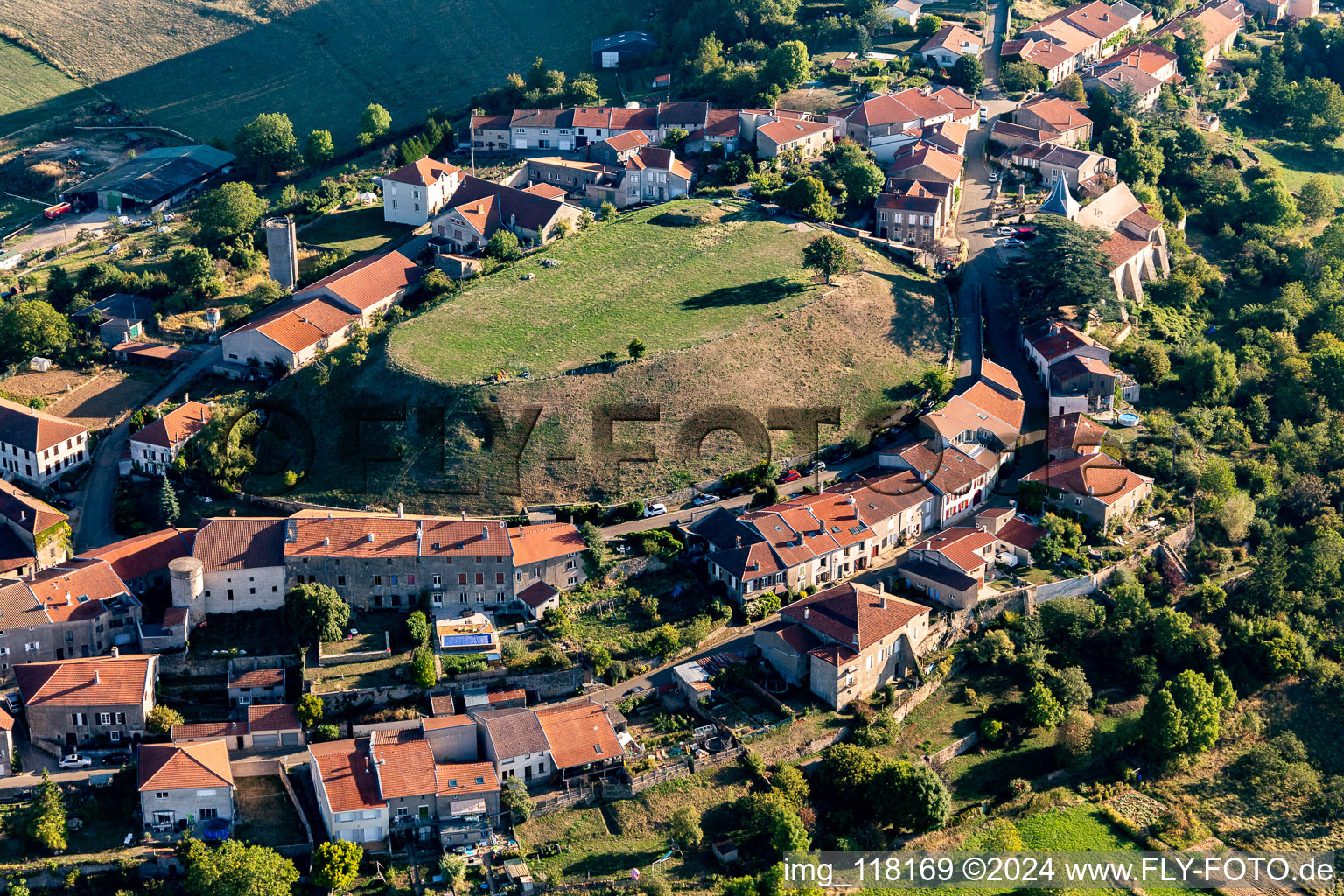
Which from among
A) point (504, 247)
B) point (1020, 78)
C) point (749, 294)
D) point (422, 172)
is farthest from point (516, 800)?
Answer: point (1020, 78)

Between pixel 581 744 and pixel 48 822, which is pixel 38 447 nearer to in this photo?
pixel 48 822

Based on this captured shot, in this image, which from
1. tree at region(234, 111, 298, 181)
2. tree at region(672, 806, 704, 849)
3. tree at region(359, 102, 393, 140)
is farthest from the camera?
tree at region(359, 102, 393, 140)

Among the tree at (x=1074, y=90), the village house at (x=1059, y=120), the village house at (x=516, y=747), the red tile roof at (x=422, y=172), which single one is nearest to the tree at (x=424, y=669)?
the village house at (x=516, y=747)

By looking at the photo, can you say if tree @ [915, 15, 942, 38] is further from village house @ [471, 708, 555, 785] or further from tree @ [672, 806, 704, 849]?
tree @ [672, 806, 704, 849]

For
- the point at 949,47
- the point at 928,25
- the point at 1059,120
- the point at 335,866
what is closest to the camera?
the point at 335,866

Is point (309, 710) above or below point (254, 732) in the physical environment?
above

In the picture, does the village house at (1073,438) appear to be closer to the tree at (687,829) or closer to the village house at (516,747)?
the tree at (687,829)

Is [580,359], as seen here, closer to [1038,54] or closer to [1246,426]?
[1246,426]

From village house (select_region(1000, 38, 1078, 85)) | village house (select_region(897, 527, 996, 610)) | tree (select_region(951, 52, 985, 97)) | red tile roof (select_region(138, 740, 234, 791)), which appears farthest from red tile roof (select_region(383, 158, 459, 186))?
red tile roof (select_region(138, 740, 234, 791))
